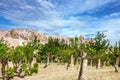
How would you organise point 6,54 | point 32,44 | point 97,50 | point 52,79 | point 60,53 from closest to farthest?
point 6,54 → point 52,79 → point 97,50 → point 32,44 → point 60,53

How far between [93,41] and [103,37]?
223 cm

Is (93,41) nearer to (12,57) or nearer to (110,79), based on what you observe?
(110,79)

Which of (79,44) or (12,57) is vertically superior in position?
(79,44)

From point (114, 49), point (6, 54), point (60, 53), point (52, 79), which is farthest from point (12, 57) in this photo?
point (60, 53)

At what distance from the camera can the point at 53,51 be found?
307 feet

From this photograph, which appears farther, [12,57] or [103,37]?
[103,37]

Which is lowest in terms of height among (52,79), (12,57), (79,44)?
(52,79)

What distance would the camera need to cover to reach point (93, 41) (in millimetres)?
46812

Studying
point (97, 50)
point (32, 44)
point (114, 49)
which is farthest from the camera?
point (32, 44)

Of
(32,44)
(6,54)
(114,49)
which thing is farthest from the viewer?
(32,44)

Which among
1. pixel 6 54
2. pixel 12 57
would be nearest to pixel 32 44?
pixel 12 57

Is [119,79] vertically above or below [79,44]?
below

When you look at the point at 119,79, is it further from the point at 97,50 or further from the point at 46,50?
the point at 46,50

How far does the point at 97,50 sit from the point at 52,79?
11.6 m
